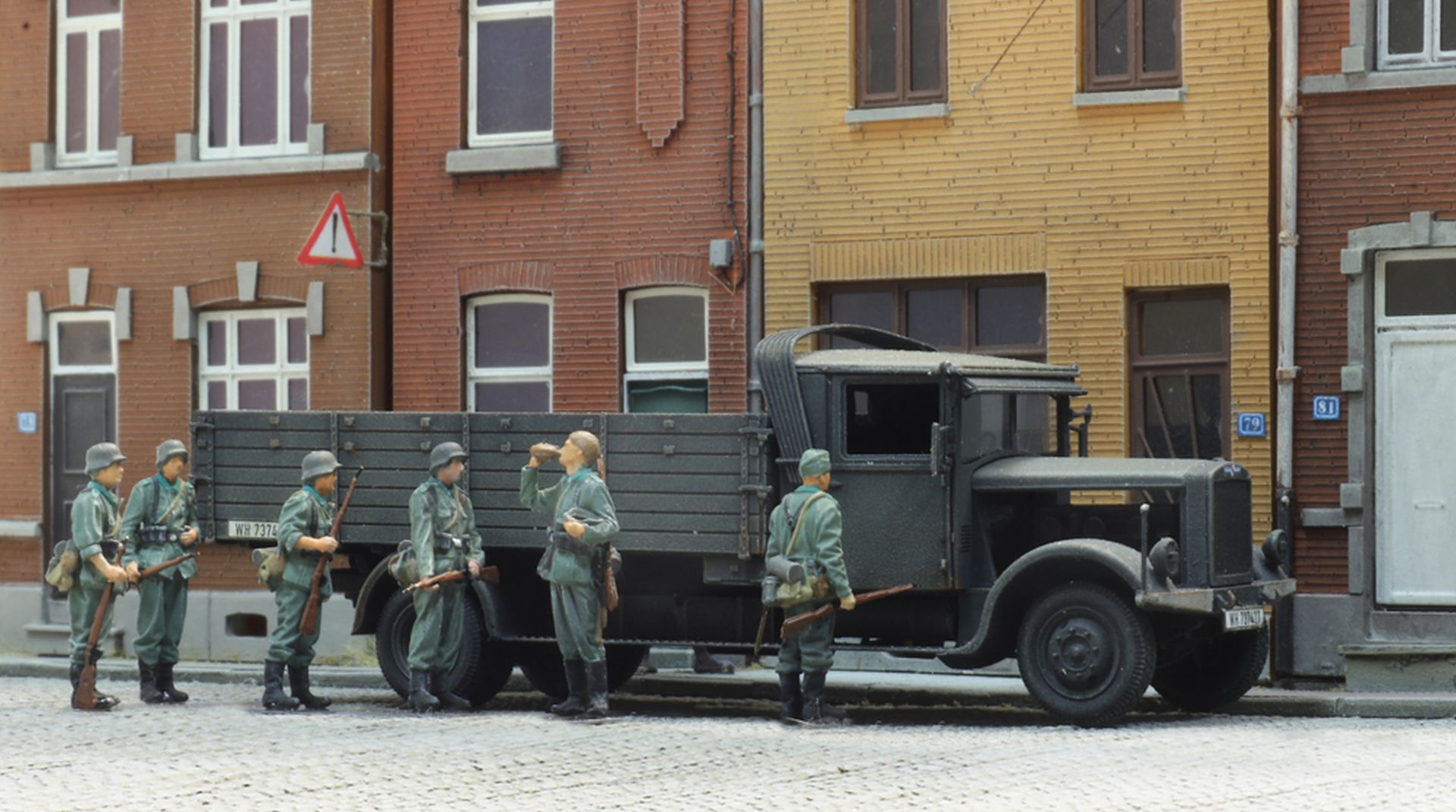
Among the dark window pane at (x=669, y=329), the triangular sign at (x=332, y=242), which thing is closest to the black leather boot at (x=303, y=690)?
the triangular sign at (x=332, y=242)

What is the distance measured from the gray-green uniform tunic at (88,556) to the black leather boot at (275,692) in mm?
1283

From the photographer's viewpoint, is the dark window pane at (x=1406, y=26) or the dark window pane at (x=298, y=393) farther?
the dark window pane at (x=298, y=393)

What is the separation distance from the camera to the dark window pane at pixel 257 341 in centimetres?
2116

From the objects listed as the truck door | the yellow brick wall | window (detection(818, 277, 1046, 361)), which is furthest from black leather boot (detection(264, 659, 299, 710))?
the yellow brick wall

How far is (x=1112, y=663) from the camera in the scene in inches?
541

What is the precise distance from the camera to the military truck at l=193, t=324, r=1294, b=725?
1392 cm

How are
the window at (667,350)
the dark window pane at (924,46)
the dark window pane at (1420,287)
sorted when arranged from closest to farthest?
1. the dark window pane at (1420,287)
2. the dark window pane at (924,46)
3. the window at (667,350)

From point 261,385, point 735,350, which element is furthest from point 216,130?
point 735,350

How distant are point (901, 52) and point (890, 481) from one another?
547 centimetres

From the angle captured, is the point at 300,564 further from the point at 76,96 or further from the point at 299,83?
the point at 76,96

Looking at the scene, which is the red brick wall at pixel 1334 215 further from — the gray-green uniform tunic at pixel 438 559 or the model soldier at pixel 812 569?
the gray-green uniform tunic at pixel 438 559

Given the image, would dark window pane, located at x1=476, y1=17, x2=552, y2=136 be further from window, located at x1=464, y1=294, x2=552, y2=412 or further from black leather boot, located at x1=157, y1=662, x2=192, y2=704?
black leather boot, located at x1=157, y1=662, x2=192, y2=704

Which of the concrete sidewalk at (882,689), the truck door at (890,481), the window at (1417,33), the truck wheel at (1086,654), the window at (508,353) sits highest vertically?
the window at (1417,33)

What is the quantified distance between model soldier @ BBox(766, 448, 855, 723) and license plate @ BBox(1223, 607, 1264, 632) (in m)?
2.24
